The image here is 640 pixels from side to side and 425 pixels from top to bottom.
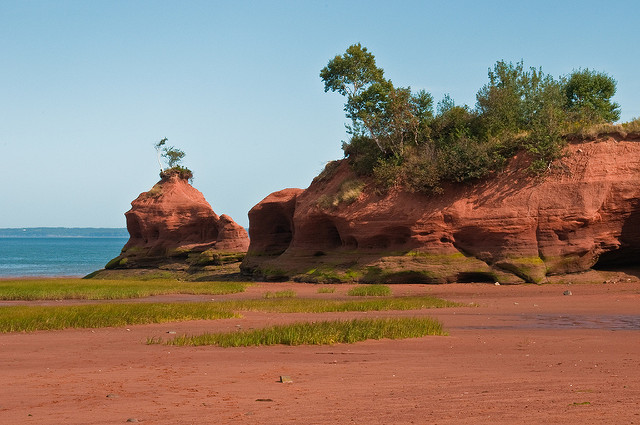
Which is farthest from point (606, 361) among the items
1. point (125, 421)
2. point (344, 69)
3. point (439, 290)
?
point (344, 69)

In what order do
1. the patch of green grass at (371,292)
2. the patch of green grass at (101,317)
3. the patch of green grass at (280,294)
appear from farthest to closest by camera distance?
the patch of green grass at (280,294), the patch of green grass at (371,292), the patch of green grass at (101,317)

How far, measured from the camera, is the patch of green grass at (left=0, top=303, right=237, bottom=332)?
17.2 metres

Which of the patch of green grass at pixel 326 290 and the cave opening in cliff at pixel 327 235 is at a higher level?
the cave opening in cliff at pixel 327 235

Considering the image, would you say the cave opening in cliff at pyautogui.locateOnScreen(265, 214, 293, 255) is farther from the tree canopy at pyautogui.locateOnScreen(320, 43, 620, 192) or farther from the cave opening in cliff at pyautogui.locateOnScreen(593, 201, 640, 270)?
the cave opening in cliff at pyautogui.locateOnScreen(593, 201, 640, 270)

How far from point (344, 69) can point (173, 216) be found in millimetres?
23730

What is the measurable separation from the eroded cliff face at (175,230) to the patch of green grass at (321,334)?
39232mm

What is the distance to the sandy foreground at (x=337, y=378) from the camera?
746 cm

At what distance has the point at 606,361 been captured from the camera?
10.9 meters

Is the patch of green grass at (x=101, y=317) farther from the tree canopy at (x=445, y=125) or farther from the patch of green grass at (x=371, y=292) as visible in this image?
the tree canopy at (x=445, y=125)

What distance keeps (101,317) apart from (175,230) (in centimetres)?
3987

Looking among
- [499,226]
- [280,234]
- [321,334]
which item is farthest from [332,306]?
[280,234]

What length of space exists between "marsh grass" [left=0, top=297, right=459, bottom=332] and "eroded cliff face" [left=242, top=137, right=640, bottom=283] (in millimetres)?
9344

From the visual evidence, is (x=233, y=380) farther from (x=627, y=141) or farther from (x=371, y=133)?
(x=371, y=133)

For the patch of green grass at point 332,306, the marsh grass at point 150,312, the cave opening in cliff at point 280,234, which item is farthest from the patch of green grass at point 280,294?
the cave opening in cliff at point 280,234
